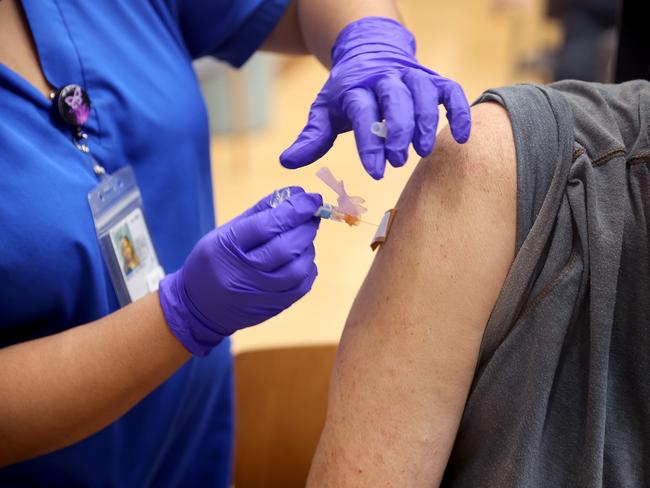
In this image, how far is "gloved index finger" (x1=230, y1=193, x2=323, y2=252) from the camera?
3.14ft

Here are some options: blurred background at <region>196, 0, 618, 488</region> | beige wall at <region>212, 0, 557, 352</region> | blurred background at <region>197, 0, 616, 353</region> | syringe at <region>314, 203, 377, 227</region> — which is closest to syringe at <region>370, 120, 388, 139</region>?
syringe at <region>314, 203, 377, 227</region>

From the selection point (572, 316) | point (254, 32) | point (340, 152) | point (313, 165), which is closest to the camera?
point (572, 316)

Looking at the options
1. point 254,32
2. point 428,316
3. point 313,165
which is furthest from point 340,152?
point 428,316

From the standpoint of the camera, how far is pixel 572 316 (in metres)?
0.87

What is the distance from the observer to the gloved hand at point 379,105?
909 mm

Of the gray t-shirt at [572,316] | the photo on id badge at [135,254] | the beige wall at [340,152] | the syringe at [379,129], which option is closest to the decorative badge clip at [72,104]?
the photo on id badge at [135,254]

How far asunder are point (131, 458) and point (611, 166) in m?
0.83

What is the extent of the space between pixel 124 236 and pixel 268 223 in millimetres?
278

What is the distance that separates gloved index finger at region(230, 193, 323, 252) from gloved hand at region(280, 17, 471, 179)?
53 mm

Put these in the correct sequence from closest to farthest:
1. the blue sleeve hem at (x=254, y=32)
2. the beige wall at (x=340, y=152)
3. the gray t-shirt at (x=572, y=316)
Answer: the gray t-shirt at (x=572, y=316)
the blue sleeve hem at (x=254, y=32)
the beige wall at (x=340, y=152)

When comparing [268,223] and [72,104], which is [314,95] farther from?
[268,223]

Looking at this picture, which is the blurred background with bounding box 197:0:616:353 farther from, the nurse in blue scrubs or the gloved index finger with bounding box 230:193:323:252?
the gloved index finger with bounding box 230:193:323:252

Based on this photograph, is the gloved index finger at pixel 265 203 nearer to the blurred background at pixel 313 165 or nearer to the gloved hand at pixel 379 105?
the gloved hand at pixel 379 105

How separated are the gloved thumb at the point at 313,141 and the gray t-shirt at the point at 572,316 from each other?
9.2 inches
